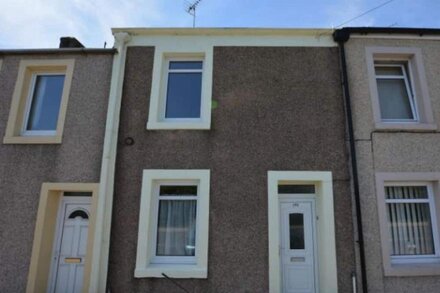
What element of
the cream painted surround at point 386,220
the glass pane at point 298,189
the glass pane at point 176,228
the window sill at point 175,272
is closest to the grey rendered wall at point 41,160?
the glass pane at point 176,228

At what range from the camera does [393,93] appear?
7.55 meters

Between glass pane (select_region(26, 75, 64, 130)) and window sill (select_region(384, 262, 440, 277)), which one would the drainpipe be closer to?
glass pane (select_region(26, 75, 64, 130))

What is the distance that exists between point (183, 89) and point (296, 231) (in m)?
4.03

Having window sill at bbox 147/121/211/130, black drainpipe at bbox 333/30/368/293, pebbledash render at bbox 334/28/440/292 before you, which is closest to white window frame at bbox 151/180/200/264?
window sill at bbox 147/121/211/130

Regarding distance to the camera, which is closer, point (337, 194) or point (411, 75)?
point (337, 194)

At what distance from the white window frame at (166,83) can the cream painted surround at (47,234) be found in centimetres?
194

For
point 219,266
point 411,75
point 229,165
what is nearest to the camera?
point 219,266

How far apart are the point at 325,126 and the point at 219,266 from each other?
364cm

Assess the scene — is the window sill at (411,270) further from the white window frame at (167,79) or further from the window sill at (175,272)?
the white window frame at (167,79)

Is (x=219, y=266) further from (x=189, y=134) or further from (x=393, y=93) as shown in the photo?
(x=393, y=93)

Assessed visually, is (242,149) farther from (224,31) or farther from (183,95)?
(224,31)

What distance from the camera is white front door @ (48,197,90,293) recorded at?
6.75m

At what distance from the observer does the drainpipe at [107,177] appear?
250 inches

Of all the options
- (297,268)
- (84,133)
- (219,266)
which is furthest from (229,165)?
(84,133)
